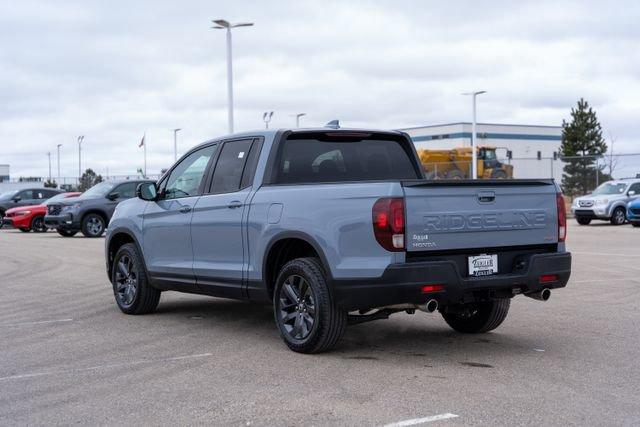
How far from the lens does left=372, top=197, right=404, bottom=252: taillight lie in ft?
20.7

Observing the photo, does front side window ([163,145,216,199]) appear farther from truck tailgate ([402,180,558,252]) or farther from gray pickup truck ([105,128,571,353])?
truck tailgate ([402,180,558,252])

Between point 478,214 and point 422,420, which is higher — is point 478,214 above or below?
above

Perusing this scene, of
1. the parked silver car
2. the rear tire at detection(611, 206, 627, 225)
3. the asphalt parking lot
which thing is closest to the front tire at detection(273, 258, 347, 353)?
the asphalt parking lot

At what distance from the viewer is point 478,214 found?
6.71m

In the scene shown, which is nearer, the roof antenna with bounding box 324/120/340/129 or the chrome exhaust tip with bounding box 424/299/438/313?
the chrome exhaust tip with bounding box 424/299/438/313

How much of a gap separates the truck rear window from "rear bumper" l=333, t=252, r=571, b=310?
4.99 feet

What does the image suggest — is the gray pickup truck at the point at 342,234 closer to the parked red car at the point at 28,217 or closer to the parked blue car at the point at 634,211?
the parked blue car at the point at 634,211

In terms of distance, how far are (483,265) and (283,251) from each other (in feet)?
5.68

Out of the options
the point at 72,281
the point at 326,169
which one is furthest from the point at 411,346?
the point at 72,281

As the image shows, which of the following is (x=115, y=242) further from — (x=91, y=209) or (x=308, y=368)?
(x=91, y=209)

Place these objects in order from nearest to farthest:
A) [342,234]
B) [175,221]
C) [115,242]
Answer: [342,234] < [175,221] < [115,242]

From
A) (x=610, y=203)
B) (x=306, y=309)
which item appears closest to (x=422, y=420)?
(x=306, y=309)

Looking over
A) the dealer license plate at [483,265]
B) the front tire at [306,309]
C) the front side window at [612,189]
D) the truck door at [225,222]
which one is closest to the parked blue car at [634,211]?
the front side window at [612,189]

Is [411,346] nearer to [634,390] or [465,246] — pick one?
[465,246]
